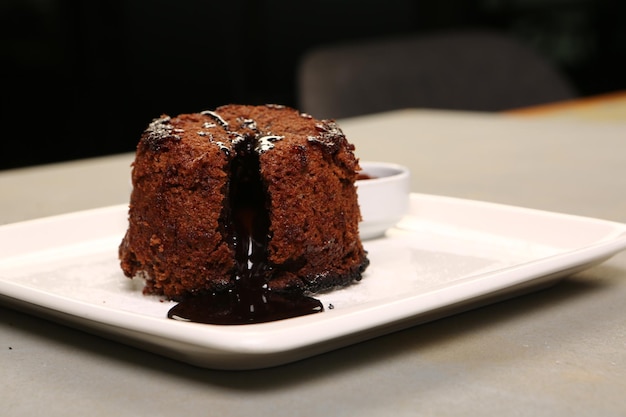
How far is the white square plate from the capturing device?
77cm

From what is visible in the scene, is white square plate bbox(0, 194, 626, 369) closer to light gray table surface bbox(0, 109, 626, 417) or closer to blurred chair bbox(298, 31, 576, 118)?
light gray table surface bbox(0, 109, 626, 417)

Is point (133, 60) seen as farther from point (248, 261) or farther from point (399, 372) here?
point (399, 372)

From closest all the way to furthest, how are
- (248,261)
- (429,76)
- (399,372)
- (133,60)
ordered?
(399,372) → (248,261) → (429,76) → (133,60)

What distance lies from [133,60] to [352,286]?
356 centimetres

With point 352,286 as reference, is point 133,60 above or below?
below

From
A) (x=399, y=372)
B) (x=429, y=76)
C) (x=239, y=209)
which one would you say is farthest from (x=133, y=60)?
(x=399, y=372)

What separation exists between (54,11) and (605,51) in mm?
3307

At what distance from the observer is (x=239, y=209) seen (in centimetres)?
108

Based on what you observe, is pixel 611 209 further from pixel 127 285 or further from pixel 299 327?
pixel 299 327

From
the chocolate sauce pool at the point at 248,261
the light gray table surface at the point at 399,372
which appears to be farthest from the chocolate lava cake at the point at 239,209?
the light gray table surface at the point at 399,372

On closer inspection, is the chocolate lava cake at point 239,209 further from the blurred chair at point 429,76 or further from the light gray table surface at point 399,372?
the blurred chair at point 429,76

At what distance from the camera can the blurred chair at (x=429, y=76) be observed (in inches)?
127

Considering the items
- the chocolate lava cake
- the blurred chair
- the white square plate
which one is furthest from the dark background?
the chocolate lava cake

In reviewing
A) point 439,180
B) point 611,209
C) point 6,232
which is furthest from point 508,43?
point 6,232
